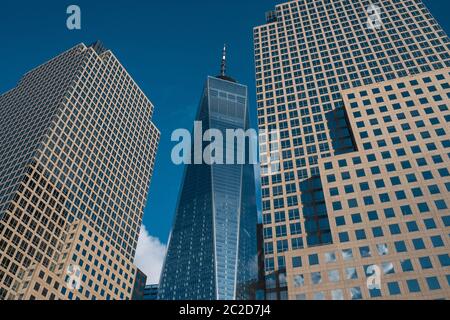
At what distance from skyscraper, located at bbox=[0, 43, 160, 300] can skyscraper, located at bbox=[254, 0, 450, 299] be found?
1959 inches

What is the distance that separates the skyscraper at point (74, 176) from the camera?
112 meters

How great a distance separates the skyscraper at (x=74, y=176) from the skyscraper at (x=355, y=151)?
1959 inches

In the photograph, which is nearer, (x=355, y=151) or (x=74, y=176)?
(x=355, y=151)

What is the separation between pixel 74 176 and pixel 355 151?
276 ft

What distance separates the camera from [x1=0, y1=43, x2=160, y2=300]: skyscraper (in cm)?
11244

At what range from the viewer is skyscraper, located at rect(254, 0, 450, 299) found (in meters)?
71.7

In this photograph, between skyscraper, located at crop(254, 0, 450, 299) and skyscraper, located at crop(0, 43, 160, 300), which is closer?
skyscraper, located at crop(254, 0, 450, 299)

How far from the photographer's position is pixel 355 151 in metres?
93.1

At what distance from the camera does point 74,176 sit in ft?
452

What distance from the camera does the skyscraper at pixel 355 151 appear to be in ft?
235

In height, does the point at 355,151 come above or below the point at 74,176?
above

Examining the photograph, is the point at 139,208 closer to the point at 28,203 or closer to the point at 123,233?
the point at 123,233

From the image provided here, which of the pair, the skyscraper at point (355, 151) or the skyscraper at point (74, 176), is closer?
the skyscraper at point (355, 151)
